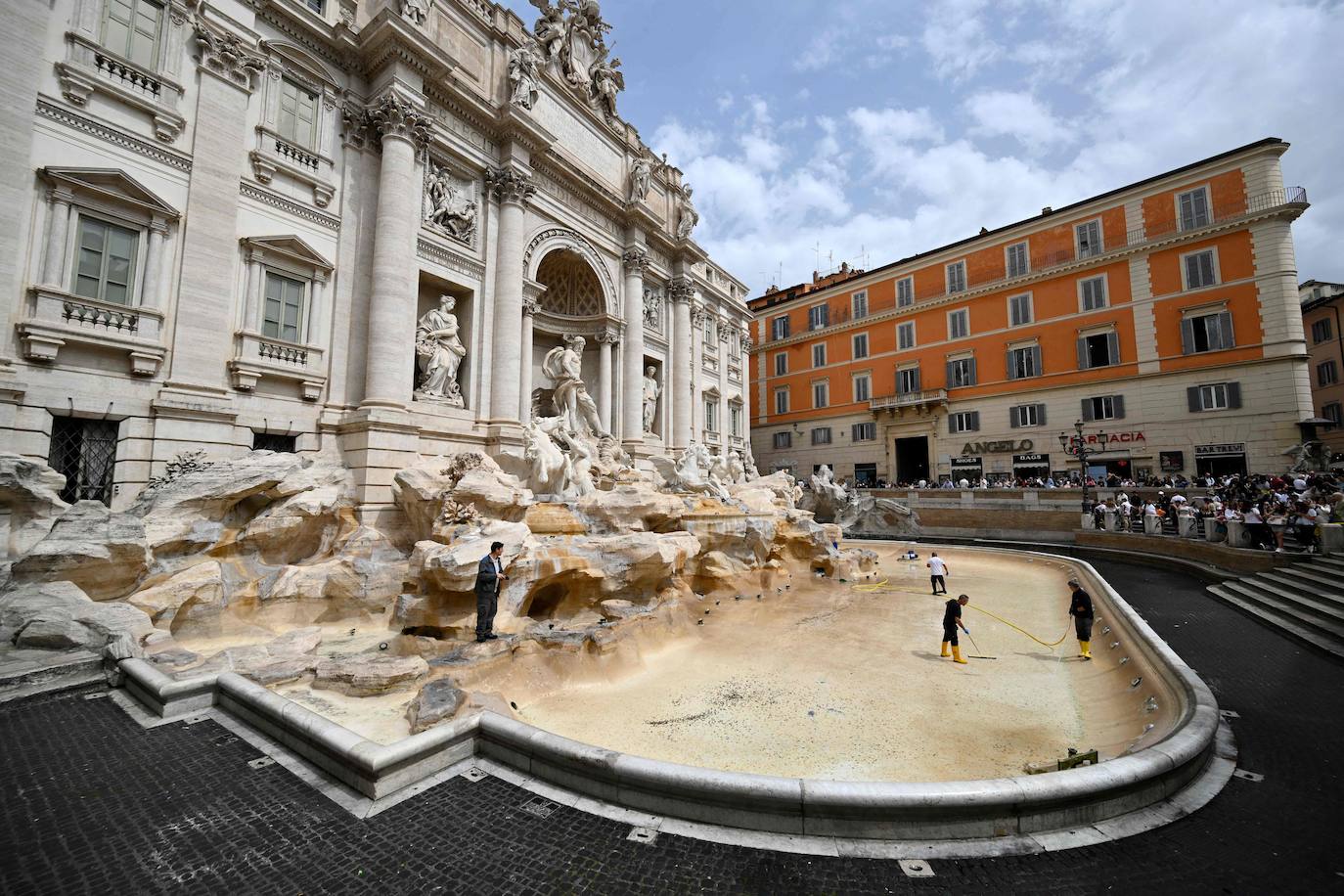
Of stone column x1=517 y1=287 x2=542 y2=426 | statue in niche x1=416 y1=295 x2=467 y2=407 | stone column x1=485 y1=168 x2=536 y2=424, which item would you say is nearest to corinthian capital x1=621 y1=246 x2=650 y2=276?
stone column x1=517 y1=287 x2=542 y2=426

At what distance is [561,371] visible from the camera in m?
17.0

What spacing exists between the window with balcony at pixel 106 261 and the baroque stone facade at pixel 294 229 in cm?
3

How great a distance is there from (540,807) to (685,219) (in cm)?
2411

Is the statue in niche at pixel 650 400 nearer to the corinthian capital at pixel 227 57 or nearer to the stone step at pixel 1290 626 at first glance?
the corinthian capital at pixel 227 57

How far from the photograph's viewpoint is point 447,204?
14594mm

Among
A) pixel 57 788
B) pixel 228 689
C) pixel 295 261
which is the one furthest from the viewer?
pixel 295 261

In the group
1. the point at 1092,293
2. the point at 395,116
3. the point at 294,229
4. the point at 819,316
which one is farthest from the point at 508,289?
the point at 1092,293

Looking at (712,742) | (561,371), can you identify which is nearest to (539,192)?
(561,371)

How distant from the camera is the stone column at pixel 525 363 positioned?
1586 centimetres

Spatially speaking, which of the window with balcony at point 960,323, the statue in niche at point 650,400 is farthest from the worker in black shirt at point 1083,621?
the window with balcony at point 960,323

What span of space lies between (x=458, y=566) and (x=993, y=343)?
96.9ft

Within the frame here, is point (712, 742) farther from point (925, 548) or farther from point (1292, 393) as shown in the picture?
point (1292, 393)

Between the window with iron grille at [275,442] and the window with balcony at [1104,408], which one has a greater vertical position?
the window with balcony at [1104,408]

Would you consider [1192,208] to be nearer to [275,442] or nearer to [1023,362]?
[1023,362]
